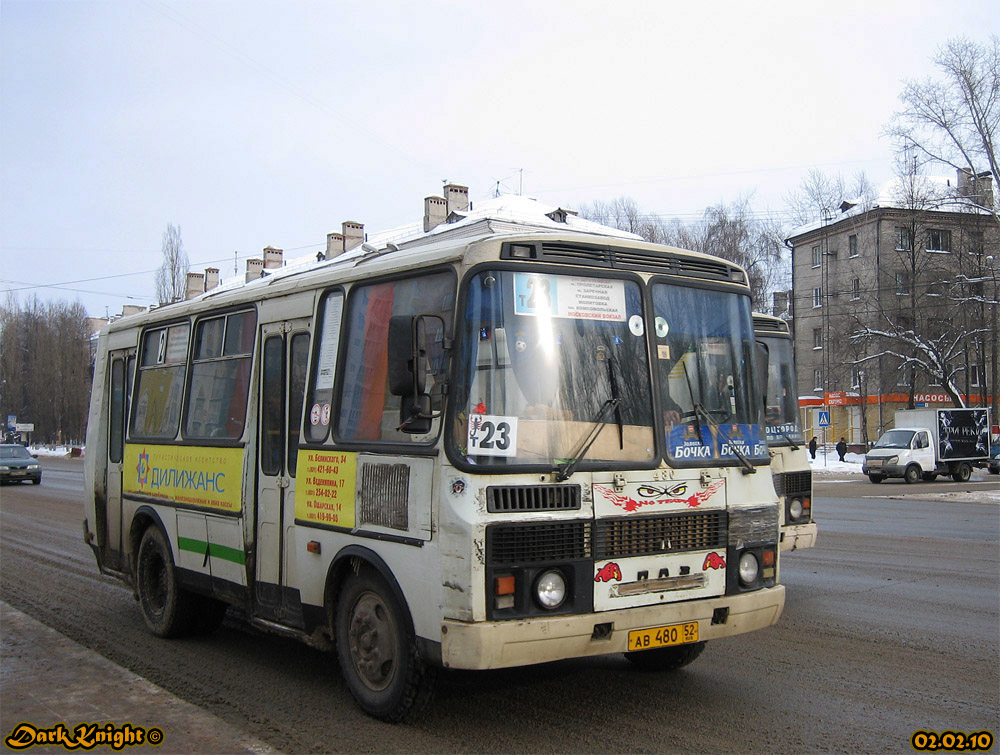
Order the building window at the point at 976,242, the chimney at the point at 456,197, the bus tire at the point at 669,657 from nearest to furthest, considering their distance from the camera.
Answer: the bus tire at the point at 669,657 → the chimney at the point at 456,197 → the building window at the point at 976,242

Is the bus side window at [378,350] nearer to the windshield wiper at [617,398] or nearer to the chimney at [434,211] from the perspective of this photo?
the windshield wiper at [617,398]

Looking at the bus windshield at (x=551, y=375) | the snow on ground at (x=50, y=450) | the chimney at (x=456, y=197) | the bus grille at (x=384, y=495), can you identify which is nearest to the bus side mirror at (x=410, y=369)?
the bus windshield at (x=551, y=375)

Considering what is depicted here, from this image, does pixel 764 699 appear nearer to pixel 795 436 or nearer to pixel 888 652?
pixel 888 652

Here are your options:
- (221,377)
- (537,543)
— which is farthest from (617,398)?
(221,377)

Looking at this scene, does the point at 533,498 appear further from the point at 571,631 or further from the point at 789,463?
the point at 789,463

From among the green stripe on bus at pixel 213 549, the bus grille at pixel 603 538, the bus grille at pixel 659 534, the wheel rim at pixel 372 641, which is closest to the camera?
the bus grille at pixel 603 538

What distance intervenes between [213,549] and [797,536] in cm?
593

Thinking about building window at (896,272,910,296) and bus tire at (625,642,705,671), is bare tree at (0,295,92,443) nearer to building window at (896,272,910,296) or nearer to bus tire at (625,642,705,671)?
building window at (896,272,910,296)

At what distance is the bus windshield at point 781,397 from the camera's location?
10.2m

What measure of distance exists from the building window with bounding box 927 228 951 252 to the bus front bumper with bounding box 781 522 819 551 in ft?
147

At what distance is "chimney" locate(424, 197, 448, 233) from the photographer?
41500mm

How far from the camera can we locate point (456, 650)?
4977 mm

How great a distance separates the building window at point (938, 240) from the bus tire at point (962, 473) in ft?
56.6

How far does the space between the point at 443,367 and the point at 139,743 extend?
272 centimetres
